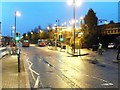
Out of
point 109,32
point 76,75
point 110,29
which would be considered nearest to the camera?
point 76,75

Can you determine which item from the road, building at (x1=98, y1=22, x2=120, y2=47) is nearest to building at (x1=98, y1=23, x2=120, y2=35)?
building at (x1=98, y1=22, x2=120, y2=47)

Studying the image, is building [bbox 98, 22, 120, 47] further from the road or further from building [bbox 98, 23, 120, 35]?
the road

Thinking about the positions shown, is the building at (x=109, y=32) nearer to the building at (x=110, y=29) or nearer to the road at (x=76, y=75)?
the building at (x=110, y=29)

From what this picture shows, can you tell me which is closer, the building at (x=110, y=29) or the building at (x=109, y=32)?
the building at (x=110, y=29)

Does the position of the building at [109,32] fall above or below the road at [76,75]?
above

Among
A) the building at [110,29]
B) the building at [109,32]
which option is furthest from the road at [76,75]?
the building at [109,32]

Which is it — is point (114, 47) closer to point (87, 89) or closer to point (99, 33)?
point (99, 33)

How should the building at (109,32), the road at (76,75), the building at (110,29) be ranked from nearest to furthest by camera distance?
the road at (76,75) → the building at (110,29) → the building at (109,32)

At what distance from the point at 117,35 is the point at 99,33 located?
4.93 meters

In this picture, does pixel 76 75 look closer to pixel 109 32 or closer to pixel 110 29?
pixel 110 29

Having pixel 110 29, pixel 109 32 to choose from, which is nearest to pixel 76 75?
pixel 110 29

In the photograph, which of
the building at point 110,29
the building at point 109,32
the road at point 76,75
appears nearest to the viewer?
the road at point 76,75

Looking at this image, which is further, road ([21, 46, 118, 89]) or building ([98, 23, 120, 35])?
building ([98, 23, 120, 35])

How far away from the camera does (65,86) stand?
15211mm
